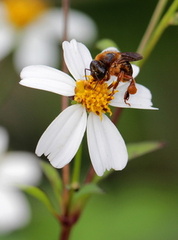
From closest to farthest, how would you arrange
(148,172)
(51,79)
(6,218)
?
(51,79) < (6,218) < (148,172)

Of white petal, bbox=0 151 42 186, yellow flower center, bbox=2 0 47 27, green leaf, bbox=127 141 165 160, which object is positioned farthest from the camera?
yellow flower center, bbox=2 0 47 27

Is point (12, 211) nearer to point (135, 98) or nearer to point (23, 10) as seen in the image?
point (135, 98)

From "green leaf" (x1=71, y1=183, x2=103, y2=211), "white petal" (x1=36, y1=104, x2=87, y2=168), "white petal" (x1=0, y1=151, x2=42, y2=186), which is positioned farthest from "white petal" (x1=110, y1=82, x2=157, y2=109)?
"white petal" (x1=0, y1=151, x2=42, y2=186)

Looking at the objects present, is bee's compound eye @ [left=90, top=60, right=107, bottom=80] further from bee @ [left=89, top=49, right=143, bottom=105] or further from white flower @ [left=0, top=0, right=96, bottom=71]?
white flower @ [left=0, top=0, right=96, bottom=71]

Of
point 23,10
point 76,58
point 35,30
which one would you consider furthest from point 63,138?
point 23,10

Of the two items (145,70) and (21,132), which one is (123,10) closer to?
(145,70)

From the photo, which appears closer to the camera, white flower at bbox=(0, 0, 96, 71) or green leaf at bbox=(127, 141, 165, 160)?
green leaf at bbox=(127, 141, 165, 160)

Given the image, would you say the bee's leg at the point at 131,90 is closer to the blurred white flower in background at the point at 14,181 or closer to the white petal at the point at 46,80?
the white petal at the point at 46,80

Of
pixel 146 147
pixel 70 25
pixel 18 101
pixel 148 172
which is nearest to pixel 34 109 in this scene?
pixel 18 101
